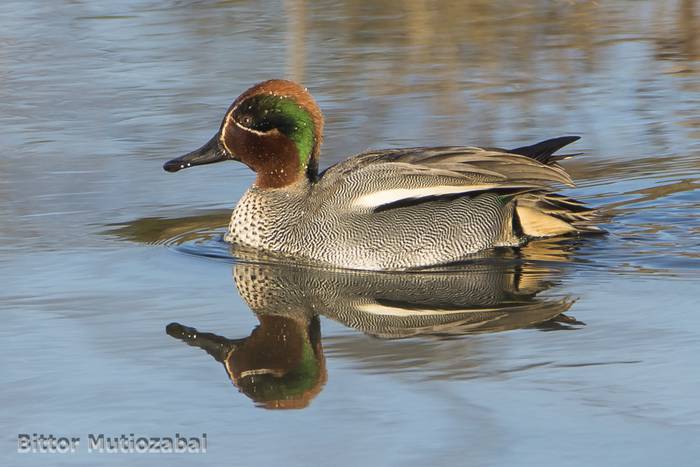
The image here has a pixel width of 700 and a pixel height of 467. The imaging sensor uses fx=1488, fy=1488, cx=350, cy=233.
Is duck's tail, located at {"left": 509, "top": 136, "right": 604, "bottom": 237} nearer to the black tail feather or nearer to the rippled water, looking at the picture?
the black tail feather

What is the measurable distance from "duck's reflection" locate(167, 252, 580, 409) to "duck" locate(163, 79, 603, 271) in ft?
0.70

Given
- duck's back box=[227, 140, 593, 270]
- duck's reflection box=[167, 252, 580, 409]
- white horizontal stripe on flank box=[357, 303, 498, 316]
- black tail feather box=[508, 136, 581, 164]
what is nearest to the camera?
duck's reflection box=[167, 252, 580, 409]

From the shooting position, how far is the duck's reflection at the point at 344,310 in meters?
5.75

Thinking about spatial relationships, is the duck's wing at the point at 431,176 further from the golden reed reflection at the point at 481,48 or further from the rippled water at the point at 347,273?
the golden reed reflection at the point at 481,48

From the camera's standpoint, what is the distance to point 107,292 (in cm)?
702

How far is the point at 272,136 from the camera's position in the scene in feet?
27.0

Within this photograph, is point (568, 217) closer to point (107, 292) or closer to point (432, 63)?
point (107, 292)

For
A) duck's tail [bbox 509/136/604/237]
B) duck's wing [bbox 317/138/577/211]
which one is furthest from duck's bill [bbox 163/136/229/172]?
duck's tail [bbox 509/136/604/237]

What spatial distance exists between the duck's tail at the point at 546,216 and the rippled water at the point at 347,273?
145mm

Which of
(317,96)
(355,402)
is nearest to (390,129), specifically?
(317,96)

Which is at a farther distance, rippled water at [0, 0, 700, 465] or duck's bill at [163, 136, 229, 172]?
duck's bill at [163, 136, 229, 172]

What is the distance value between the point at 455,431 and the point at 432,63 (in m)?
6.76

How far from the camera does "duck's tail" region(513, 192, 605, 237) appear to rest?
26.6 feet

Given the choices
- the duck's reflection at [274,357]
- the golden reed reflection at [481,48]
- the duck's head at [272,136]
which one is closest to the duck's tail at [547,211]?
the duck's head at [272,136]
